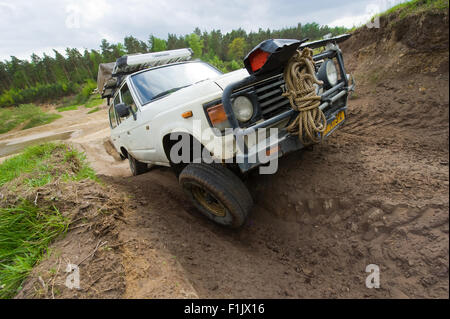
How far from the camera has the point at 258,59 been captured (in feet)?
5.96

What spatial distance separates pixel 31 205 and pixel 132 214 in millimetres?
1098

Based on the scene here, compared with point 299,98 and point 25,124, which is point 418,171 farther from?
point 25,124

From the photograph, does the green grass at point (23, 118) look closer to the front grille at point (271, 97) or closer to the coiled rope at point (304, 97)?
the front grille at point (271, 97)

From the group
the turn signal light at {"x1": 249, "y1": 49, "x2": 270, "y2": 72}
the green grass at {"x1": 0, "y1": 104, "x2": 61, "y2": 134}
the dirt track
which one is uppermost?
the green grass at {"x1": 0, "y1": 104, "x2": 61, "y2": 134}

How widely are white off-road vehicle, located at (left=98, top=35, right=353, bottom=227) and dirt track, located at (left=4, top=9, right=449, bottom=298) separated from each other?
1.40 feet

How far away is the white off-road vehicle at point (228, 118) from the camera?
1.82m

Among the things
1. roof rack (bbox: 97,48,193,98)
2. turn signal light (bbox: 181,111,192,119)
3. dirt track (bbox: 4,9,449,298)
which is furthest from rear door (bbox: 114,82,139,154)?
turn signal light (bbox: 181,111,192,119)

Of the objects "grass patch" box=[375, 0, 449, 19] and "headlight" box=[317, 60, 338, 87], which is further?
"grass patch" box=[375, 0, 449, 19]

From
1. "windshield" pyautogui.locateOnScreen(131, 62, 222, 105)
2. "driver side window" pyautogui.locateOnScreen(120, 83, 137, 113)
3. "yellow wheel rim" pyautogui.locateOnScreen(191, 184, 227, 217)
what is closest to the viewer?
"yellow wheel rim" pyautogui.locateOnScreen(191, 184, 227, 217)

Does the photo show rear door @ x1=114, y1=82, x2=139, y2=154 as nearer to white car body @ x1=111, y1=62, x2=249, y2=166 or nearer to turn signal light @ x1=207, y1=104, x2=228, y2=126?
white car body @ x1=111, y1=62, x2=249, y2=166

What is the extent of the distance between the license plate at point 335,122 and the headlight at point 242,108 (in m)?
0.80

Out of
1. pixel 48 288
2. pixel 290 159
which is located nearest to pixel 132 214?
pixel 48 288

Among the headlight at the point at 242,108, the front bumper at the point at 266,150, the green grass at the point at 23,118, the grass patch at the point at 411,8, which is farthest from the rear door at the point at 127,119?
the green grass at the point at 23,118

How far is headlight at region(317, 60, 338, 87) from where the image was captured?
2320mm
